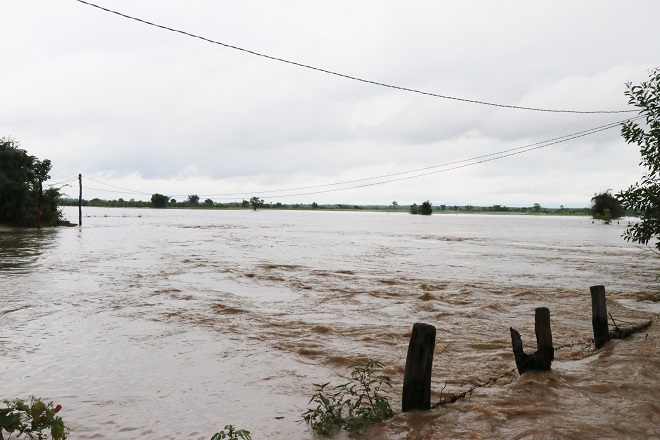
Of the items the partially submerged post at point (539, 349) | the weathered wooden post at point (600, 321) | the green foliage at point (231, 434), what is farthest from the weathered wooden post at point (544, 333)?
the green foliage at point (231, 434)

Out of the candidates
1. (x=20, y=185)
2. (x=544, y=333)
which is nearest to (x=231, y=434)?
(x=544, y=333)

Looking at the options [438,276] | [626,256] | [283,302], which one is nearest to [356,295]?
[283,302]

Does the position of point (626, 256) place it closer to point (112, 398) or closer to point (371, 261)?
point (371, 261)

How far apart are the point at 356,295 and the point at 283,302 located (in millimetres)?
3299


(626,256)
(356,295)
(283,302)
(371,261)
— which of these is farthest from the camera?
(626,256)

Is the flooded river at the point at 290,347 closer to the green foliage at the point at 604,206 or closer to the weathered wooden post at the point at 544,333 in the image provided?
the weathered wooden post at the point at 544,333

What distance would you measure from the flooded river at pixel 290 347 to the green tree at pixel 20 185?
3252cm

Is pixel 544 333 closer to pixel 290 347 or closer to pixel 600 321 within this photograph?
pixel 600 321

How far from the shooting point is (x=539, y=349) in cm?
873

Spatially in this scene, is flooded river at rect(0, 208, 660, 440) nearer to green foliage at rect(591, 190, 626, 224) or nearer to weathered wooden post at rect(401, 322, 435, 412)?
weathered wooden post at rect(401, 322, 435, 412)

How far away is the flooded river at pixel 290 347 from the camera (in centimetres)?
713

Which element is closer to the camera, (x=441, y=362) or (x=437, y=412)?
(x=437, y=412)

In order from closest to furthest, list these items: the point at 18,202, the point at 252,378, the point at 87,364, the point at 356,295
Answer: the point at 252,378
the point at 87,364
the point at 356,295
the point at 18,202

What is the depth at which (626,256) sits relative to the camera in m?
37.4
